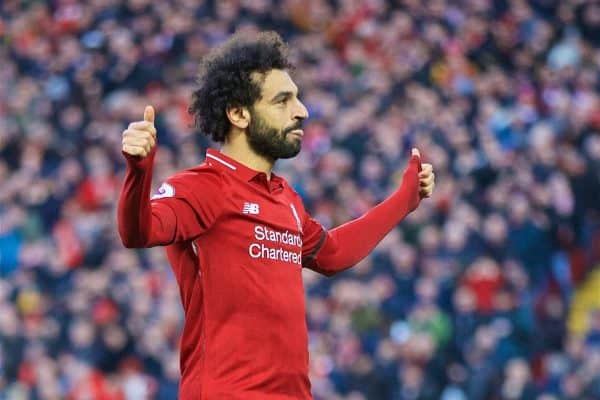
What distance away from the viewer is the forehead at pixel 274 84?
16.1 feet

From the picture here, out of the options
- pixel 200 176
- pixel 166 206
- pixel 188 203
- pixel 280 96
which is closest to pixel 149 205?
pixel 166 206

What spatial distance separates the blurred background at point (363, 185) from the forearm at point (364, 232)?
364 cm

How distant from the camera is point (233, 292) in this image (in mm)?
4676

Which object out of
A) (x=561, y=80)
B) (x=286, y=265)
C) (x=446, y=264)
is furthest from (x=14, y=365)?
(x=286, y=265)

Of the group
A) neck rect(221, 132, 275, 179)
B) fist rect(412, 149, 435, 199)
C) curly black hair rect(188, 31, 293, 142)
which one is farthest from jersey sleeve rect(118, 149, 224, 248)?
fist rect(412, 149, 435, 199)

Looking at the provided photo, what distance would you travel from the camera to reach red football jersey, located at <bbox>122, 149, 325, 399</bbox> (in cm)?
464

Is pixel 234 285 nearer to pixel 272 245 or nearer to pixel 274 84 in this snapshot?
pixel 272 245

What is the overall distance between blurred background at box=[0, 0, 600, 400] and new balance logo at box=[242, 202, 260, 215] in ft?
14.2

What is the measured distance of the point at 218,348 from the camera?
4656mm

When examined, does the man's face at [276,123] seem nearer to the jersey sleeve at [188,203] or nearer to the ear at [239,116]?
the ear at [239,116]

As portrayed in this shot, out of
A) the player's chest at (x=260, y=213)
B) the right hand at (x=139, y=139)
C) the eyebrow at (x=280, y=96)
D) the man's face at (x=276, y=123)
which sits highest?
the eyebrow at (x=280, y=96)

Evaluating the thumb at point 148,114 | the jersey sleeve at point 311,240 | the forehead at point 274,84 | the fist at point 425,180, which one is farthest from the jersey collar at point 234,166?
the fist at point 425,180

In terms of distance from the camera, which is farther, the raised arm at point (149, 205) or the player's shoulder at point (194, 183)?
the player's shoulder at point (194, 183)

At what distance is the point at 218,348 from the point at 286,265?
364 mm
